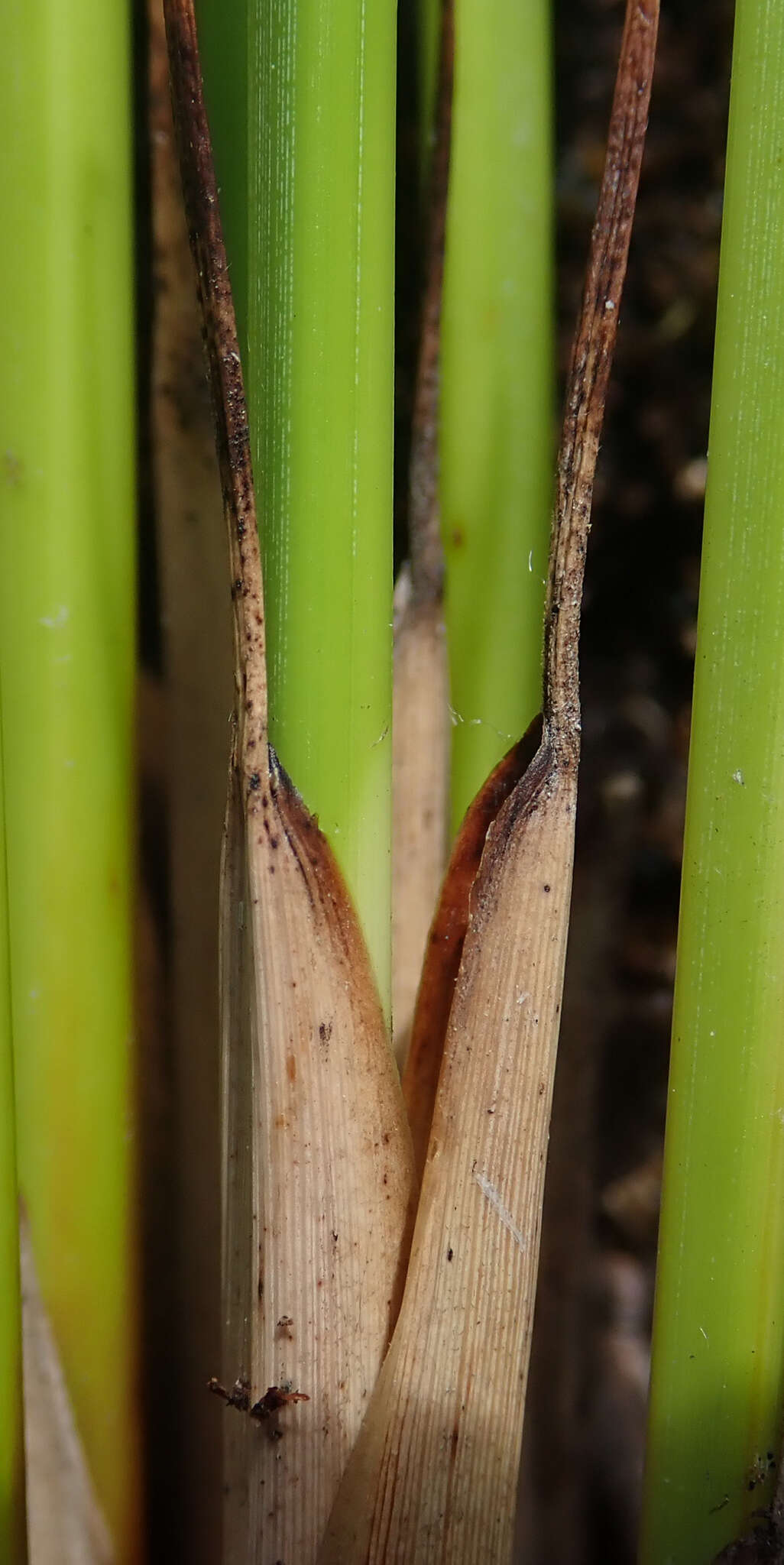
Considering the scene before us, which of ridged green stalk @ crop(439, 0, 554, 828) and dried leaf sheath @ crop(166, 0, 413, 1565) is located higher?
ridged green stalk @ crop(439, 0, 554, 828)

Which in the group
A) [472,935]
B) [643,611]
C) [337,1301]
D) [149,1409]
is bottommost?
[149,1409]

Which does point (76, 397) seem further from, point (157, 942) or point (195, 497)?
point (157, 942)

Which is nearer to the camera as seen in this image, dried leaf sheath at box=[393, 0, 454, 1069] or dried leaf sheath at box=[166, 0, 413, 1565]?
dried leaf sheath at box=[166, 0, 413, 1565]

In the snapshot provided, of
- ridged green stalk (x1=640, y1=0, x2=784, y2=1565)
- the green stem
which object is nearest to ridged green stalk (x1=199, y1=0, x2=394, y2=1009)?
the green stem

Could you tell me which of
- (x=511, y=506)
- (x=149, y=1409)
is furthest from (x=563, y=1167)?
(x=511, y=506)

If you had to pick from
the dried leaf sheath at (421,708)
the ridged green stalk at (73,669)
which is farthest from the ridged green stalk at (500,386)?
the ridged green stalk at (73,669)

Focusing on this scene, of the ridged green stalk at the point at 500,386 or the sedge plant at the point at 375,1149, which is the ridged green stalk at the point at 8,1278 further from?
the ridged green stalk at the point at 500,386

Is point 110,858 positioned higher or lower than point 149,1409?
higher

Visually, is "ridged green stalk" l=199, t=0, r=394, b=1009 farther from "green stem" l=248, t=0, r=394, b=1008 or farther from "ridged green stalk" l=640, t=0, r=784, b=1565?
"ridged green stalk" l=640, t=0, r=784, b=1565
